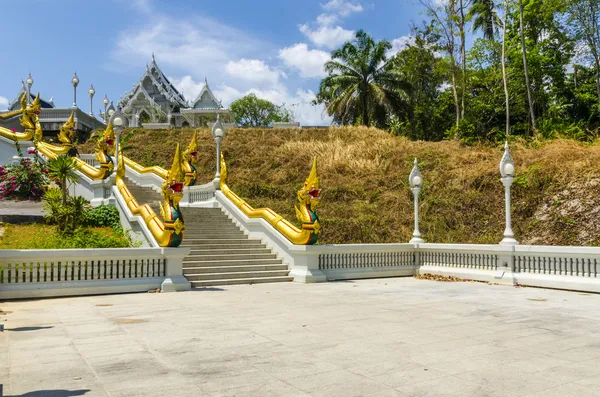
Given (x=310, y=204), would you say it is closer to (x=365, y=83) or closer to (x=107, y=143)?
(x=107, y=143)

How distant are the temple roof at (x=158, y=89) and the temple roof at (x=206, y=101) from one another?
A: 2.02 metres

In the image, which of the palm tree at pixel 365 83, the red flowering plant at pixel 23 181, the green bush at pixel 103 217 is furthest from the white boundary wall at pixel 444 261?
the palm tree at pixel 365 83

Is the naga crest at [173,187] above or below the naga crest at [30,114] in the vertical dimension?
below

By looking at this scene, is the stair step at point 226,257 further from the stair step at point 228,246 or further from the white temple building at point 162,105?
the white temple building at point 162,105

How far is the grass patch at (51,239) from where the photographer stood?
476 inches

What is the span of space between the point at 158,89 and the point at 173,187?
44.3m

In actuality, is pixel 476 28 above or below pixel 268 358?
above

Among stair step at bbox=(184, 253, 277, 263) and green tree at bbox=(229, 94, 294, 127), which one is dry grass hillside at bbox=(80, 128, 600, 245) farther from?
green tree at bbox=(229, 94, 294, 127)

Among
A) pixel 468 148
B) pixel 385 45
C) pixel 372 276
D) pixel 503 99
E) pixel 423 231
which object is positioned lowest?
pixel 372 276

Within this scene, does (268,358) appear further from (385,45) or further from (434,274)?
(385,45)

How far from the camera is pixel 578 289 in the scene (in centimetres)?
1102

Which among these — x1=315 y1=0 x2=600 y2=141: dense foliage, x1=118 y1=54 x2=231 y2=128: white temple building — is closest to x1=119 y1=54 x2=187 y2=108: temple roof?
x1=118 y1=54 x2=231 y2=128: white temple building

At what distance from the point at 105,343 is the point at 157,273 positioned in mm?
5421

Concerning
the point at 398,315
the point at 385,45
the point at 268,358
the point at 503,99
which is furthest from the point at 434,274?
the point at 385,45
